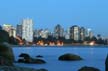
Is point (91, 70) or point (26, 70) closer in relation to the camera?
point (26, 70)

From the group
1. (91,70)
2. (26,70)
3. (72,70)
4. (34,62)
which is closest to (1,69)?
(26,70)

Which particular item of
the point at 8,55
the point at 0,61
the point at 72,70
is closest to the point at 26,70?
the point at 0,61

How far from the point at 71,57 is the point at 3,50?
3083 cm

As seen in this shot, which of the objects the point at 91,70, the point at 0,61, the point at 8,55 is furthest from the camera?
the point at 8,55

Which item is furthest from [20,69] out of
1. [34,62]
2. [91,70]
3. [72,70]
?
[34,62]

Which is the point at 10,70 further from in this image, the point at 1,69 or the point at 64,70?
the point at 64,70

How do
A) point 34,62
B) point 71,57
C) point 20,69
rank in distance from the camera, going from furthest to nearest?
point 71,57, point 34,62, point 20,69

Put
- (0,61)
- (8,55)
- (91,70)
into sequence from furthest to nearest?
(8,55), (91,70), (0,61)

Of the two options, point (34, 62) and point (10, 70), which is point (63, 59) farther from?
point (10, 70)

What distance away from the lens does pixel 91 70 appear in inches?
1446

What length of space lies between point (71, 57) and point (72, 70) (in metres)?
21.1

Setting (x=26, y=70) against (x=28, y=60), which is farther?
(x=28, y=60)

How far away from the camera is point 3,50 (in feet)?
149

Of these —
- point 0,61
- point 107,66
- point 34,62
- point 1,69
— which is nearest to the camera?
point 1,69
